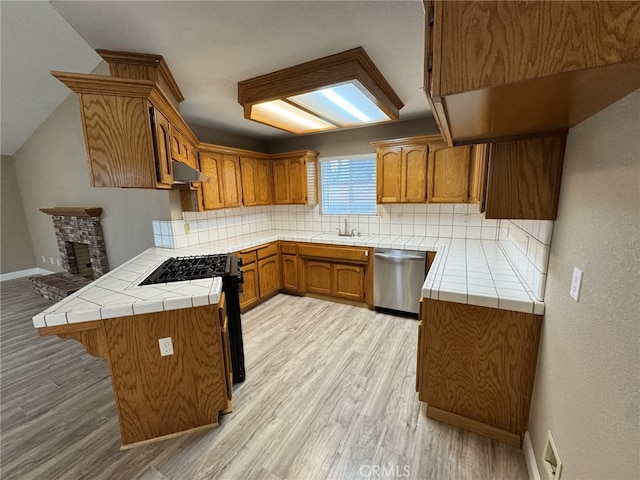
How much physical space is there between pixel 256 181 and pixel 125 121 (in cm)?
230

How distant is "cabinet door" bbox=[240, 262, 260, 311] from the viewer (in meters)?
3.40

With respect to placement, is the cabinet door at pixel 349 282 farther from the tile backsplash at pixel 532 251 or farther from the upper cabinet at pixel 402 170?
the tile backsplash at pixel 532 251

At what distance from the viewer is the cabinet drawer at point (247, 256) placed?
132 inches

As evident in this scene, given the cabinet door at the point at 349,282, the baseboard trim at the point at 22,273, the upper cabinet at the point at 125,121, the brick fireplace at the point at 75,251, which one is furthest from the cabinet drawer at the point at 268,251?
the baseboard trim at the point at 22,273

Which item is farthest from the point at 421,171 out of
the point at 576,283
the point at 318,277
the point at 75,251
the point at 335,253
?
the point at 75,251

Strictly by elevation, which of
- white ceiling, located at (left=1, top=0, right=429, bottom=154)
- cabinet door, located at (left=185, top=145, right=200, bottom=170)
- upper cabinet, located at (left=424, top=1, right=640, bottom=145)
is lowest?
upper cabinet, located at (left=424, top=1, right=640, bottom=145)

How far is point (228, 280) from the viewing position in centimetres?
205

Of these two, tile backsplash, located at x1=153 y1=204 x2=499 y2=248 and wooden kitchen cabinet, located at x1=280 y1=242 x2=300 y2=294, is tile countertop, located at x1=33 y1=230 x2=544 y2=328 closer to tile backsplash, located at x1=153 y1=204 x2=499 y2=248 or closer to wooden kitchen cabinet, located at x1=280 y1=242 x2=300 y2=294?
tile backsplash, located at x1=153 y1=204 x2=499 y2=248

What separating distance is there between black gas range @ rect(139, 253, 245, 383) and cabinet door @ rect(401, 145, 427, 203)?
2.26 meters

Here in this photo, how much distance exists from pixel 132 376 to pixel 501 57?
7.45ft

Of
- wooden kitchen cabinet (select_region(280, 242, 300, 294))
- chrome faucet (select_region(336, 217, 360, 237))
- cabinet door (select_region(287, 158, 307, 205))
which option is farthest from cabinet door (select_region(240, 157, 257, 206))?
chrome faucet (select_region(336, 217, 360, 237))

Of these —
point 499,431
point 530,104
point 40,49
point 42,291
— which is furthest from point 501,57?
point 42,291

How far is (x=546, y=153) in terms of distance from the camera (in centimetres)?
135

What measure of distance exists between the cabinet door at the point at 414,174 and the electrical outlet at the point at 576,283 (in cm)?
224
